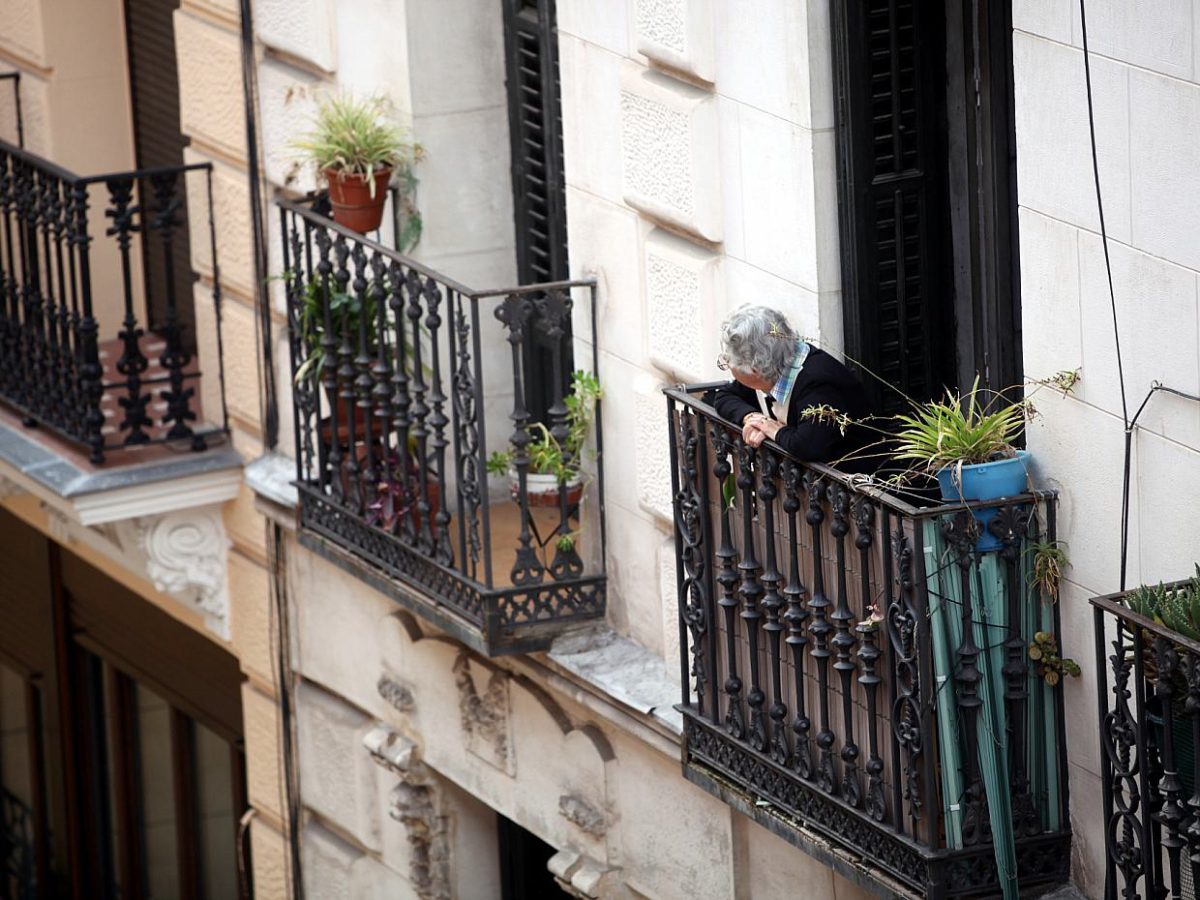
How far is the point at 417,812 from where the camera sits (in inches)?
434

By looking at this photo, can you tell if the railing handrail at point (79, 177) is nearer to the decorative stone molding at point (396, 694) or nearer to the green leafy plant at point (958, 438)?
the decorative stone molding at point (396, 694)

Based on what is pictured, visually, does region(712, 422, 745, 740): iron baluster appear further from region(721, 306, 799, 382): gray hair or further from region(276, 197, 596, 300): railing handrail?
region(276, 197, 596, 300): railing handrail

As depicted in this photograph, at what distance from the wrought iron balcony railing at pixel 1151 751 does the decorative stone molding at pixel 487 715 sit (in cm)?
371

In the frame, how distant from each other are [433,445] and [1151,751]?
3663mm

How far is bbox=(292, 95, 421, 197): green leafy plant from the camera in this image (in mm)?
10008

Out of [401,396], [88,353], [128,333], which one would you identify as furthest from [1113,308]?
[88,353]

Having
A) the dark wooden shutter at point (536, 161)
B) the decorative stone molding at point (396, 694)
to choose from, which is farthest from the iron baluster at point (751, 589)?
the decorative stone molding at point (396, 694)

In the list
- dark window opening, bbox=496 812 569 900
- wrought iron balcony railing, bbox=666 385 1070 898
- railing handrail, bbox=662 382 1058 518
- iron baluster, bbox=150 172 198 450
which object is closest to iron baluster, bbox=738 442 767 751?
wrought iron balcony railing, bbox=666 385 1070 898

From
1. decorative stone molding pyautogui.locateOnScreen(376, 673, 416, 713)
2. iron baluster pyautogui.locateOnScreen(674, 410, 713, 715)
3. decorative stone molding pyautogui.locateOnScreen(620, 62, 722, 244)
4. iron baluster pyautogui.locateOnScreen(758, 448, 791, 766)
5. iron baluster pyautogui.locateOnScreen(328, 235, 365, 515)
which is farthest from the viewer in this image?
decorative stone molding pyautogui.locateOnScreen(376, 673, 416, 713)

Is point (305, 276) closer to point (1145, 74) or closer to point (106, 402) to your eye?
point (106, 402)

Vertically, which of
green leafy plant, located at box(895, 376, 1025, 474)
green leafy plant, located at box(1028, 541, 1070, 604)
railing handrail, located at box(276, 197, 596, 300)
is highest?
railing handrail, located at box(276, 197, 596, 300)

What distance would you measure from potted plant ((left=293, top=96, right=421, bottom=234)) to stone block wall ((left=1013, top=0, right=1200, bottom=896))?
3.57 metres

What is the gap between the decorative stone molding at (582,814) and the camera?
968 centimetres

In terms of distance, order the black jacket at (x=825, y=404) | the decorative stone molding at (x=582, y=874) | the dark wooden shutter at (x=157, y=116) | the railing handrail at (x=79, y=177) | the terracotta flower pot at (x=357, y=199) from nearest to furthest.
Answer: the black jacket at (x=825, y=404) → the decorative stone molding at (x=582, y=874) → the terracotta flower pot at (x=357, y=199) → the railing handrail at (x=79, y=177) → the dark wooden shutter at (x=157, y=116)
